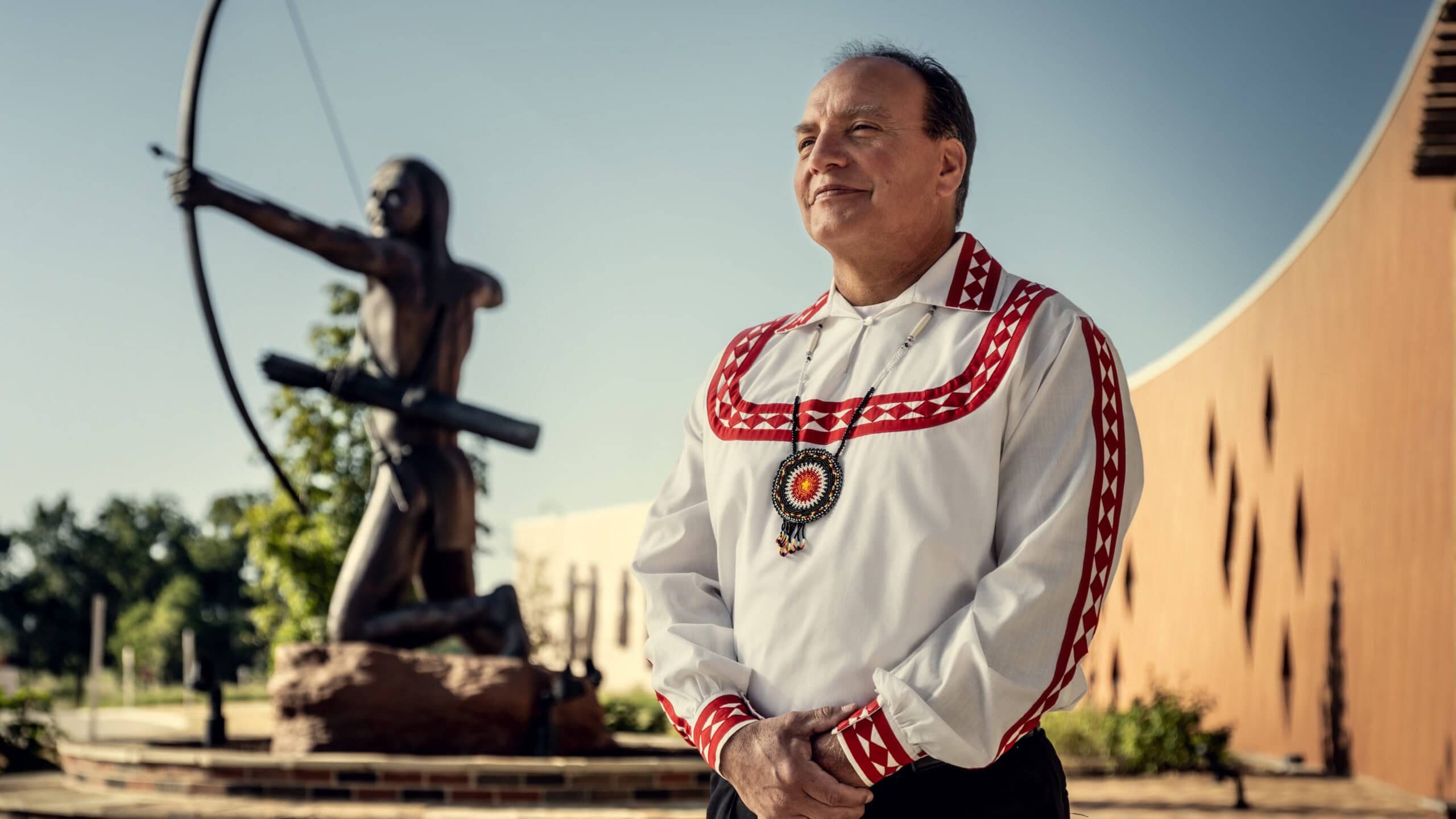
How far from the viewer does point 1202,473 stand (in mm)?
13961

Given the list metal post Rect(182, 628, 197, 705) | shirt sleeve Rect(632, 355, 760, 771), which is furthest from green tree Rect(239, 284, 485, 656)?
shirt sleeve Rect(632, 355, 760, 771)

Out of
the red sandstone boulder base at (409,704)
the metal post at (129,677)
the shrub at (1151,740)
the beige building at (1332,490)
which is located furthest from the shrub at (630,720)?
the metal post at (129,677)

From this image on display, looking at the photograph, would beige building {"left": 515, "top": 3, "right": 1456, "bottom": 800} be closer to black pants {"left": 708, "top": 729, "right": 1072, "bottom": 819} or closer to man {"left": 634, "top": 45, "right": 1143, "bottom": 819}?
man {"left": 634, "top": 45, "right": 1143, "bottom": 819}

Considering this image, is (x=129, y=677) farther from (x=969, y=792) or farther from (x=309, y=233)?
(x=969, y=792)

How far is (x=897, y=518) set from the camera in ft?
4.77

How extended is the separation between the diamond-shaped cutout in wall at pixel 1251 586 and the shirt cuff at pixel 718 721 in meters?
11.9

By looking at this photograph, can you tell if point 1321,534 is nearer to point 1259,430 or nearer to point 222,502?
point 1259,430

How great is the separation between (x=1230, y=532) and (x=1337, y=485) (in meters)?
2.99

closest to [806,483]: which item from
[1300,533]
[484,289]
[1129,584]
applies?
[484,289]

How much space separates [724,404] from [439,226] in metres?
5.39

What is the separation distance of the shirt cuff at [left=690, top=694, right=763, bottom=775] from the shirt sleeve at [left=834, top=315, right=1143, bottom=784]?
5.2 inches

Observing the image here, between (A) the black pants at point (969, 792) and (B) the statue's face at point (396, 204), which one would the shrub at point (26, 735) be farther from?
(A) the black pants at point (969, 792)


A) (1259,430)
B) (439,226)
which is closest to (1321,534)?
(1259,430)

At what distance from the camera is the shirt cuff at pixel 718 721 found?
1454 millimetres
